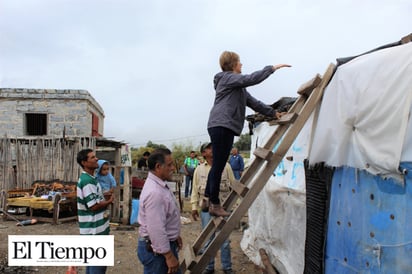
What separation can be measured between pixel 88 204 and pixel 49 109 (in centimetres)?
1267

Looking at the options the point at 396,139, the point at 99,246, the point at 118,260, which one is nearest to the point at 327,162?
the point at 396,139

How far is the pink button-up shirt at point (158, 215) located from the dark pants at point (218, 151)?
58 centimetres

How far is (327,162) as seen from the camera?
2.93 m

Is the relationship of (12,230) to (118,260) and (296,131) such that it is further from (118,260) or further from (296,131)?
(296,131)

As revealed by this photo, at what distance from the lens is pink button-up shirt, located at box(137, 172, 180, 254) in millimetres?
2646

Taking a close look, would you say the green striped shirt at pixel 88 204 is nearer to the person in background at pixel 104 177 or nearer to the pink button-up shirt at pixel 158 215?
the pink button-up shirt at pixel 158 215

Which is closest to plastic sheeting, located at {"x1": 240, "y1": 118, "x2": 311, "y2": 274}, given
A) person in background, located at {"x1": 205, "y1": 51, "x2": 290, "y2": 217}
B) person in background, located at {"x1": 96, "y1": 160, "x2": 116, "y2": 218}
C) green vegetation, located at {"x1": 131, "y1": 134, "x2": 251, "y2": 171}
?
person in background, located at {"x1": 205, "y1": 51, "x2": 290, "y2": 217}

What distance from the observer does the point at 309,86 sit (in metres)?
3.12

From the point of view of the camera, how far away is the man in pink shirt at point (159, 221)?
265 cm

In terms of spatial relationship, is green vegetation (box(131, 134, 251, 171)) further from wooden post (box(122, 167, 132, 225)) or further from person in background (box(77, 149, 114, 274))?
person in background (box(77, 149, 114, 274))

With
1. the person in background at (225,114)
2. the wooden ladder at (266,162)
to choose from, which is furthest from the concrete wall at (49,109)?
the wooden ladder at (266,162)

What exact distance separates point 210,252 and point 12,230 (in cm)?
750

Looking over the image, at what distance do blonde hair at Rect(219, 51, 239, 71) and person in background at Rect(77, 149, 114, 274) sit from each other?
1853mm

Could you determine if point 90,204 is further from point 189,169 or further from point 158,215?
point 189,169
